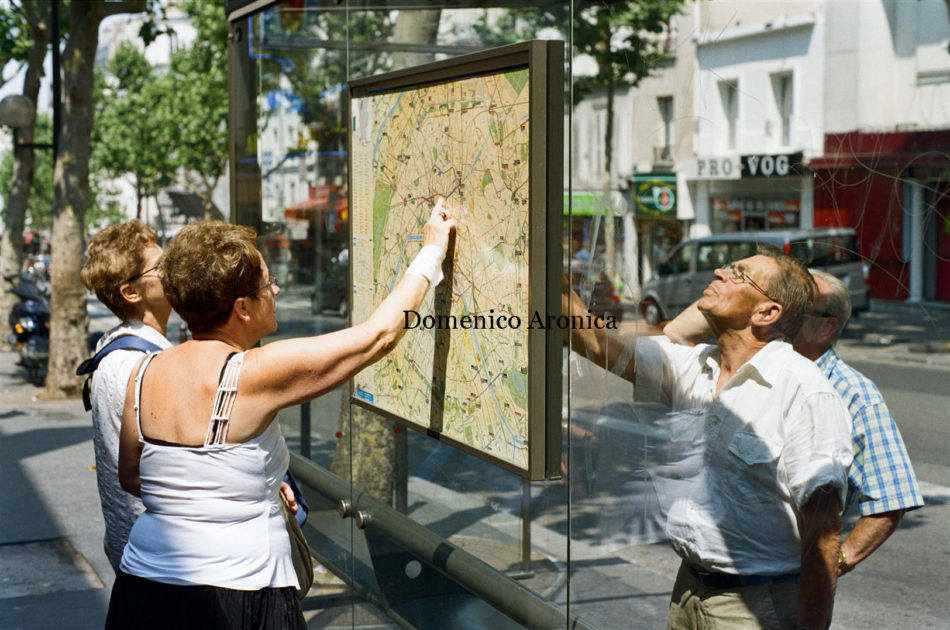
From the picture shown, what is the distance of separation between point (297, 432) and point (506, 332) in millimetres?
3283

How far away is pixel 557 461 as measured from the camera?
272cm

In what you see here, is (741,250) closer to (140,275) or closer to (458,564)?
(458,564)

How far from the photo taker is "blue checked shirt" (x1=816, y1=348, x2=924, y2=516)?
2332mm

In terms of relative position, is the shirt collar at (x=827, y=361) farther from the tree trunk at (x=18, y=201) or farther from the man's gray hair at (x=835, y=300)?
the tree trunk at (x=18, y=201)

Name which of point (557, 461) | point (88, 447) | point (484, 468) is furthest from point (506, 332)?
point (88, 447)

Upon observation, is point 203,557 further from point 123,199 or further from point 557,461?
point 123,199

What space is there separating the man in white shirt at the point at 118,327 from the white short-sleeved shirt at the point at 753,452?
152 centimetres

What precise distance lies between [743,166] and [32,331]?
13235mm

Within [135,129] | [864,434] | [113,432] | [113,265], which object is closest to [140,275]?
[113,265]

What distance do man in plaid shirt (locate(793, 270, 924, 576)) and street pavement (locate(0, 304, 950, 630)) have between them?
38mm

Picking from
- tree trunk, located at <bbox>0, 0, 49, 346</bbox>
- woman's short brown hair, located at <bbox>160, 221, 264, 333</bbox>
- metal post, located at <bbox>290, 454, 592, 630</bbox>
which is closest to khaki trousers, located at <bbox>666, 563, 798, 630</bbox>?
metal post, located at <bbox>290, 454, 592, 630</bbox>

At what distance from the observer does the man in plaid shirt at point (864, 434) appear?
2.34 m

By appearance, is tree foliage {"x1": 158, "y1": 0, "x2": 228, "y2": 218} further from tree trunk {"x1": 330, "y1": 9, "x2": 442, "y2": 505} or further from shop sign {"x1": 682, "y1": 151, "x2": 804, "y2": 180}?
shop sign {"x1": 682, "y1": 151, "x2": 804, "y2": 180}

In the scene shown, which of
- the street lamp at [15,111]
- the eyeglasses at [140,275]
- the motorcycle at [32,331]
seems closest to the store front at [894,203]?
the eyeglasses at [140,275]
